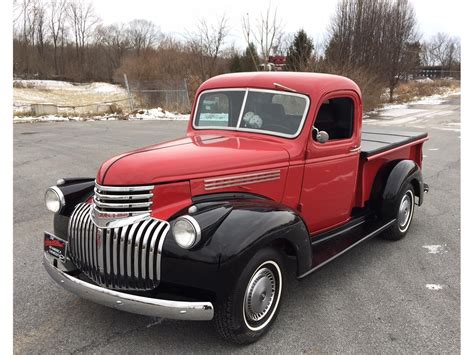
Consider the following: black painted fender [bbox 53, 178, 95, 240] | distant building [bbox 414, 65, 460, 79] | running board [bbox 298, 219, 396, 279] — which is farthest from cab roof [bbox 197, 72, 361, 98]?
distant building [bbox 414, 65, 460, 79]

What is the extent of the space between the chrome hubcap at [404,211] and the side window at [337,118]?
1303 mm

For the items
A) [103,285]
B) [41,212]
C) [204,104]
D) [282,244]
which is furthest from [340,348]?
[41,212]

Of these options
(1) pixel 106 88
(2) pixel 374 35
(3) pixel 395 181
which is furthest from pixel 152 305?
(1) pixel 106 88

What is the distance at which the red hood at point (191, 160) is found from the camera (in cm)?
299

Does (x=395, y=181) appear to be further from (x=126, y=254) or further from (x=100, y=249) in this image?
(x=100, y=249)

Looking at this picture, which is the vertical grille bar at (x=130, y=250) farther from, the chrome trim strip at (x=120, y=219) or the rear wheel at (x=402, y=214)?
the rear wheel at (x=402, y=214)

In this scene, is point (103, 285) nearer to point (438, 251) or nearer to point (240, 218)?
point (240, 218)

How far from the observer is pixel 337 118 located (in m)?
4.24

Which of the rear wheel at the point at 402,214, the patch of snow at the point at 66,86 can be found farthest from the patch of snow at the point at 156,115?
the rear wheel at the point at 402,214

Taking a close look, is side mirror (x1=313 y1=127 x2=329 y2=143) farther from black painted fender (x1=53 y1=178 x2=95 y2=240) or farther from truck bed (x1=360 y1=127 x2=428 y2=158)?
black painted fender (x1=53 y1=178 x2=95 y2=240)

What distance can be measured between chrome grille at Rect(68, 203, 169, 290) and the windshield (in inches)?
58.4

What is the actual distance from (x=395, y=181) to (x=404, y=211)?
549 mm

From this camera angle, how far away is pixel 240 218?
9.43ft
